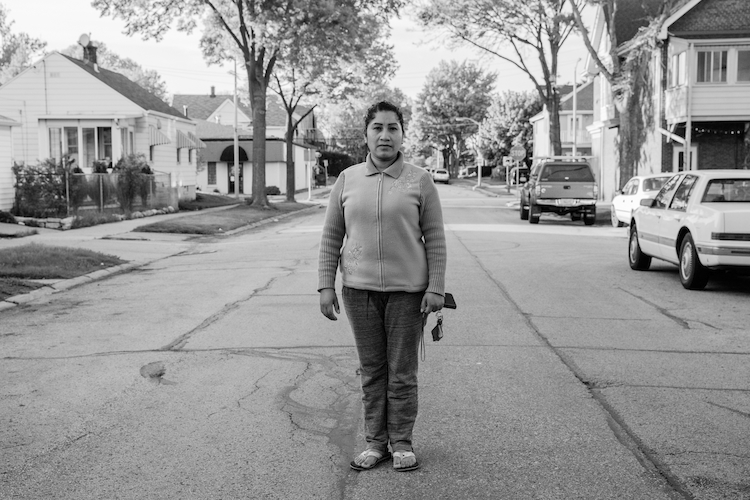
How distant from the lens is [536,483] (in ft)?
14.7

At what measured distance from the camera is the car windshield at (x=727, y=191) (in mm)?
12445

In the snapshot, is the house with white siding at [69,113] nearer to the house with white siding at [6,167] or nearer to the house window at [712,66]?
the house with white siding at [6,167]

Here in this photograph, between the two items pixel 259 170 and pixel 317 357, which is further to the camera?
pixel 259 170

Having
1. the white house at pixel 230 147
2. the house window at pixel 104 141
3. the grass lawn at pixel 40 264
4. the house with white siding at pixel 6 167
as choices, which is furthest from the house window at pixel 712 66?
the grass lawn at pixel 40 264

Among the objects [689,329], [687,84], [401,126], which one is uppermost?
[687,84]

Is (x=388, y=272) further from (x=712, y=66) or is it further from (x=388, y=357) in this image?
(x=712, y=66)

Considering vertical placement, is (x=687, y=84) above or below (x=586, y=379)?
above

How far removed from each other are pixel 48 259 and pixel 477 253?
7.82m

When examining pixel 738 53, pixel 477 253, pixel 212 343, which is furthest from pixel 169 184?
pixel 212 343

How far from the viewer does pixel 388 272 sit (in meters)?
4.67

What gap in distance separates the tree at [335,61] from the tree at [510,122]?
39.8 metres

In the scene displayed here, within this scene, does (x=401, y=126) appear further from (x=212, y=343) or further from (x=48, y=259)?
(x=48, y=259)

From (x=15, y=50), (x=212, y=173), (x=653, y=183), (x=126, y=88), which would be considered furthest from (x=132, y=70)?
(x=653, y=183)

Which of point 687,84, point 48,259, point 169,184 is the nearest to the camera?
point 48,259
